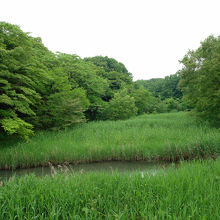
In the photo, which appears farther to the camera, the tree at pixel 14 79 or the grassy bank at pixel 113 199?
the tree at pixel 14 79

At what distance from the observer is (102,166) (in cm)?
735

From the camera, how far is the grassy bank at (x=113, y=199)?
2256 millimetres

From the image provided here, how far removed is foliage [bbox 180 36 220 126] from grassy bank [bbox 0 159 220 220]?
840 cm

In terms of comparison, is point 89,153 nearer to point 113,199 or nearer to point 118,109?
point 113,199

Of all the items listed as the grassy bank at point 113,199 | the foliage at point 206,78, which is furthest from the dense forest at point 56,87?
the grassy bank at point 113,199

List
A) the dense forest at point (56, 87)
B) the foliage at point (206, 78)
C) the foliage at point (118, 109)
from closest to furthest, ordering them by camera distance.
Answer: the dense forest at point (56, 87) < the foliage at point (206, 78) < the foliage at point (118, 109)

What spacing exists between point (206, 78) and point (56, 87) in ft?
35.7

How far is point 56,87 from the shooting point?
12648mm

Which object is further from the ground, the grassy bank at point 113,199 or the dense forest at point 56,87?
the dense forest at point 56,87

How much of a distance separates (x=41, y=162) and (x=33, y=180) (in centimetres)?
451


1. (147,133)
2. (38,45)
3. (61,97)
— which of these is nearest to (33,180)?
(147,133)

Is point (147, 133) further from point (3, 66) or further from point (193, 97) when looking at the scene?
point (3, 66)

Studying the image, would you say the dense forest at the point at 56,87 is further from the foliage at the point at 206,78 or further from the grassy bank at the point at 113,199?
the grassy bank at the point at 113,199

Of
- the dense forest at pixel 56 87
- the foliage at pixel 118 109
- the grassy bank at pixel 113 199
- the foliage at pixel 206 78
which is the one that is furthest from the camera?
the foliage at pixel 118 109
